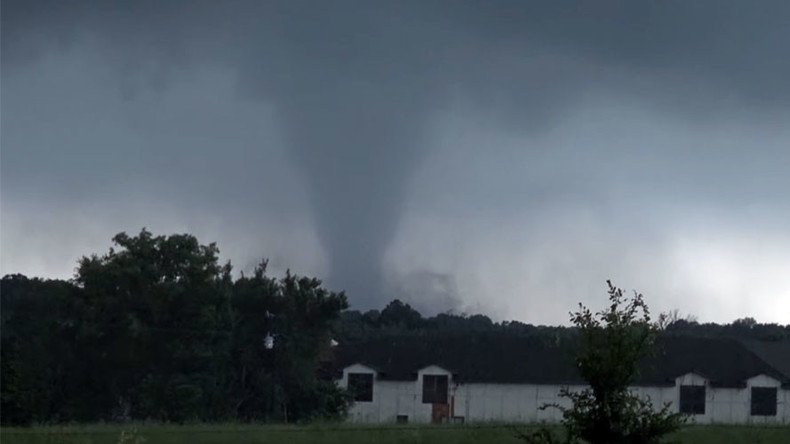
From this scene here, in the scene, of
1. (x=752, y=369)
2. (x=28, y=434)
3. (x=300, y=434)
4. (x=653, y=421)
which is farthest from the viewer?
(x=752, y=369)

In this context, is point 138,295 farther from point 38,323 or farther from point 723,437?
point 723,437

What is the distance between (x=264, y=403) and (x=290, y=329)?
4310 millimetres

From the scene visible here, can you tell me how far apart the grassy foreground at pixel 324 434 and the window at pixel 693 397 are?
1144 inches

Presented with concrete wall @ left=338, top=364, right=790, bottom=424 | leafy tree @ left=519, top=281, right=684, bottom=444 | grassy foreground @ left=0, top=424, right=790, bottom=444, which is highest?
leafy tree @ left=519, top=281, right=684, bottom=444

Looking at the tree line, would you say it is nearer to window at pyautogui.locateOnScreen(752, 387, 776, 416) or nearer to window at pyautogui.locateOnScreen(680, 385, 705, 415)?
window at pyautogui.locateOnScreen(680, 385, 705, 415)

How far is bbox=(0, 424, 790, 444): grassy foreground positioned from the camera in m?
34.6

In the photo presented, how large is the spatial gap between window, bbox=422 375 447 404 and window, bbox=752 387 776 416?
689 inches

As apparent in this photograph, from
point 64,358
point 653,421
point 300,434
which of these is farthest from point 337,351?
point 653,421

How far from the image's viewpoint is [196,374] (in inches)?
2398

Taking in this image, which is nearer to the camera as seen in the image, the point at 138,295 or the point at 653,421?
the point at 653,421

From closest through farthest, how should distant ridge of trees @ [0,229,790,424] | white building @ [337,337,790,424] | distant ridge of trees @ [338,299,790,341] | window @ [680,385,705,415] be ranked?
distant ridge of trees @ [0,229,790,424] → white building @ [337,337,790,424] → window @ [680,385,705,415] → distant ridge of trees @ [338,299,790,341]

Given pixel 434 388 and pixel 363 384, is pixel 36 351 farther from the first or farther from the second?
pixel 434 388

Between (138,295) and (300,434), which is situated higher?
(138,295)

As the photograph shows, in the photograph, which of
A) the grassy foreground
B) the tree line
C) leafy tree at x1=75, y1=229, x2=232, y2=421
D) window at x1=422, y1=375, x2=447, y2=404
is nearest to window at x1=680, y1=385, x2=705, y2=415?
window at x1=422, y1=375, x2=447, y2=404
